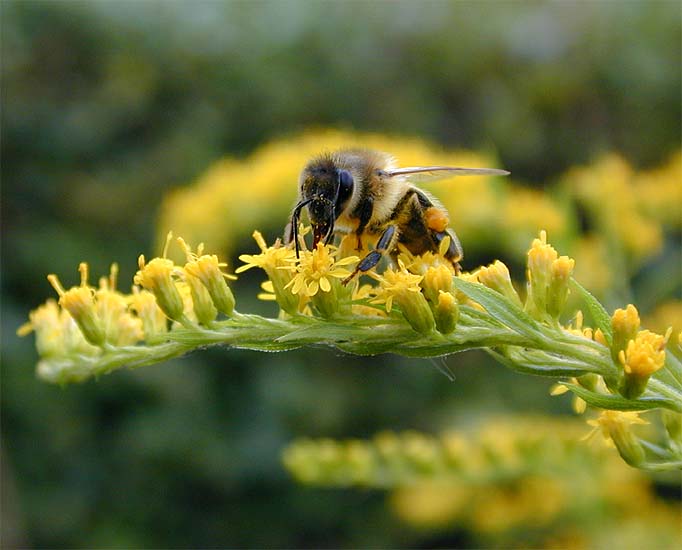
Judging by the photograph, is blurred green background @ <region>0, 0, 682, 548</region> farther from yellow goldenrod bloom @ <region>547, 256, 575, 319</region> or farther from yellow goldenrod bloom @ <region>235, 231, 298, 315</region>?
yellow goldenrod bloom @ <region>547, 256, 575, 319</region>

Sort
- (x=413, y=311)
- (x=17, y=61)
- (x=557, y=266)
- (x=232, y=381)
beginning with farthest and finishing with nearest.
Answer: (x=17, y=61) < (x=232, y=381) < (x=557, y=266) < (x=413, y=311)

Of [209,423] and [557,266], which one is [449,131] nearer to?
[209,423]

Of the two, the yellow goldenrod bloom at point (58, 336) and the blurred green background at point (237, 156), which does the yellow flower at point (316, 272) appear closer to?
the yellow goldenrod bloom at point (58, 336)

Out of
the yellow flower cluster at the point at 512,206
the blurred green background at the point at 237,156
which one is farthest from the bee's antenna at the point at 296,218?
the blurred green background at the point at 237,156

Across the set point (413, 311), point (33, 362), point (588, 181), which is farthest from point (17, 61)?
point (413, 311)

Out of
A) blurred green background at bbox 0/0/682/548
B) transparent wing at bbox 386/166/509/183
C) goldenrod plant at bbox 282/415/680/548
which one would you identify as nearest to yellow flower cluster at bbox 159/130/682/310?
blurred green background at bbox 0/0/682/548

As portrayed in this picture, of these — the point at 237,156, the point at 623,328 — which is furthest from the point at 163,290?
the point at 237,156

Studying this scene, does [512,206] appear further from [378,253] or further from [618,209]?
[378,253]
